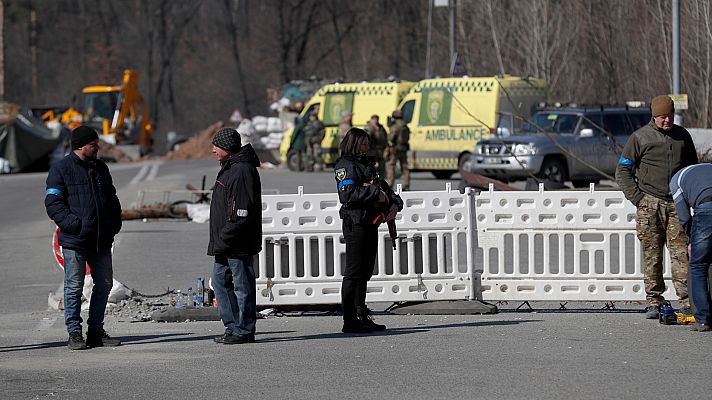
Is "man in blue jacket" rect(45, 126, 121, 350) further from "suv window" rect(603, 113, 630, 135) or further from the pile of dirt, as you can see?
the pile of dirt

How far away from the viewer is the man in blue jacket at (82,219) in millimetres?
10148

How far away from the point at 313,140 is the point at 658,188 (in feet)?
87.7

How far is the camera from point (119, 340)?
34.8 ft

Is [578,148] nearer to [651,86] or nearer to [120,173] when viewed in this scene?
[651,86]

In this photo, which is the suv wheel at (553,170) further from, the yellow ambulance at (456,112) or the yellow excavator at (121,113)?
the yellow excavator at (121,113)

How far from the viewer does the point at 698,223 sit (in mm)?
10414

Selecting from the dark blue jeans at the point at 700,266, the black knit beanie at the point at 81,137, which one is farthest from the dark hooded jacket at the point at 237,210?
the dark blue jeans at the point at 700,266

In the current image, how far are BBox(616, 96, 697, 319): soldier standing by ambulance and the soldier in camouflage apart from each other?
25.4m

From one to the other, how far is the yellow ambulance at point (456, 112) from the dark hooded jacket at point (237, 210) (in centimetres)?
2104

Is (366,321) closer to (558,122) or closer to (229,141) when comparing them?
(229,141)

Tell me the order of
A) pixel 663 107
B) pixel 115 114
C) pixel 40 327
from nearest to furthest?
1. pixel 663 107
2. pixel 40 327
3. pixel 115 114

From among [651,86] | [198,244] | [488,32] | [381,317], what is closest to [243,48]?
[488,32]

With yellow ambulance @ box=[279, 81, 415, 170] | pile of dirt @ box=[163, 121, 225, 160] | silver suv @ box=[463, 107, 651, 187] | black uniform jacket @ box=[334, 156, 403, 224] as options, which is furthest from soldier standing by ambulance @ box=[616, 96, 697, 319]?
pile of dirt @ box=[163, 121, 225, 160]

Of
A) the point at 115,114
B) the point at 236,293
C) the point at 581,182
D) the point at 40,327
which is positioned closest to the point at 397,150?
the point at 581,182
